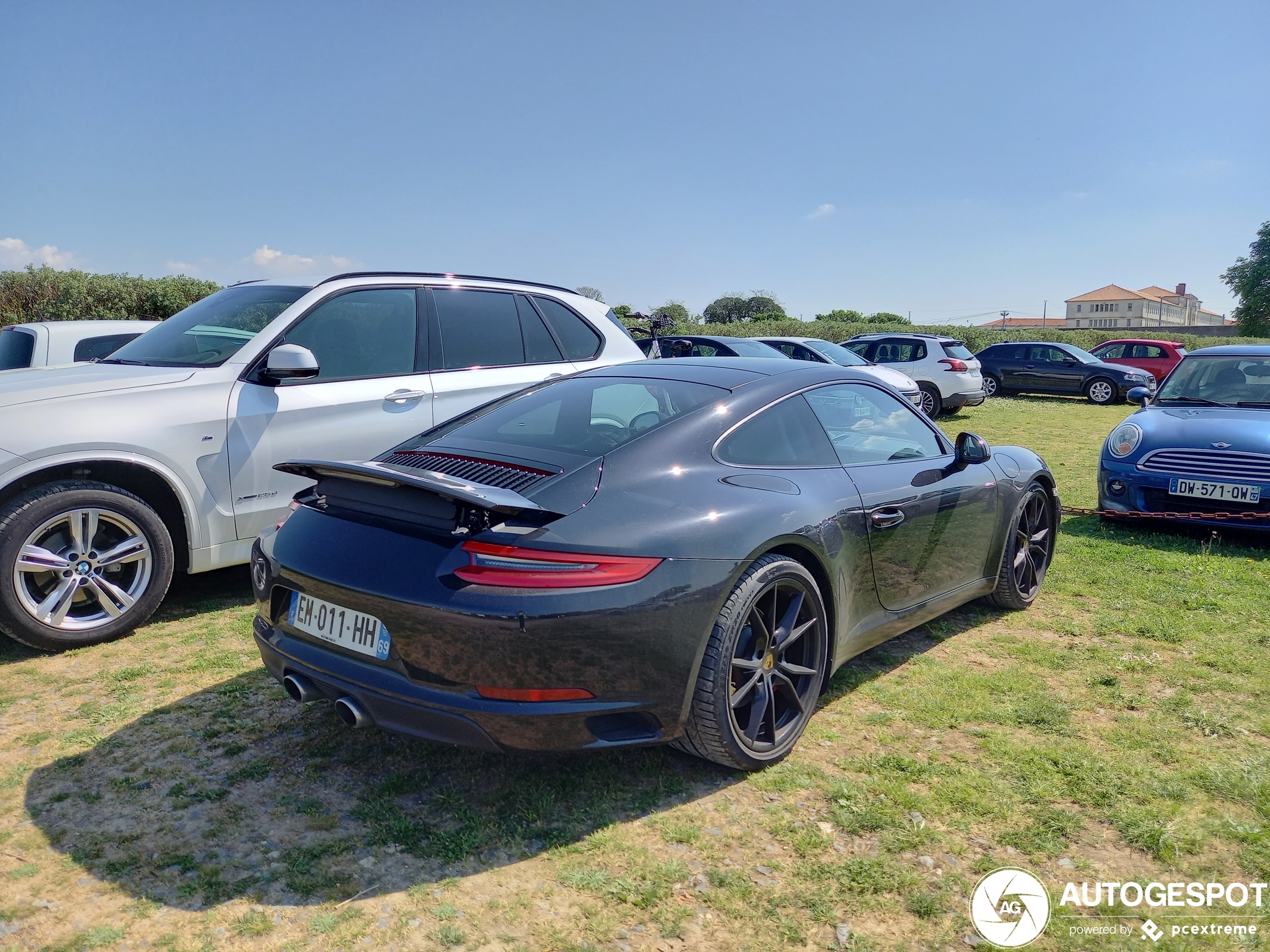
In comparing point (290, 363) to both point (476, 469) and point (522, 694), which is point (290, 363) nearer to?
point (476, 469)

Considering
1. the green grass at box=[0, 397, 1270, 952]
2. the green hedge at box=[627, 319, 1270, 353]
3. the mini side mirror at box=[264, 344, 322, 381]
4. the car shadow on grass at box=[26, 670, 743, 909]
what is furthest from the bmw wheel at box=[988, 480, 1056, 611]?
the green hedge at box=[627, 319, 1270, 353]

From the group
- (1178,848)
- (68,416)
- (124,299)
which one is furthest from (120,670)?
(124,299)

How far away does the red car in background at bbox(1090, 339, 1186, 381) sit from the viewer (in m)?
22.5

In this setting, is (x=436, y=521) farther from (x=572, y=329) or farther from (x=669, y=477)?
(x=572, y=329)

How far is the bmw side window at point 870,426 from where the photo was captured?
146 inches

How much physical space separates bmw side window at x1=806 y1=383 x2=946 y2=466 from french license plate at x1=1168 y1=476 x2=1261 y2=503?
129 inches

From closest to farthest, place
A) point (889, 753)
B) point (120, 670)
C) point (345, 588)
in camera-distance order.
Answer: point (345, 588)
point (889, 753)
point (120, 670)

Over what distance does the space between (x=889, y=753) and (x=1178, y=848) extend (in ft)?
3.04

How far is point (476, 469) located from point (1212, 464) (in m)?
5.70

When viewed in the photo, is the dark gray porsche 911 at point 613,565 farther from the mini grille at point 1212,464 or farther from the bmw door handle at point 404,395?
the mini grille at point 1212,464

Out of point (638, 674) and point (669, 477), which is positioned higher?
point (669, 477)

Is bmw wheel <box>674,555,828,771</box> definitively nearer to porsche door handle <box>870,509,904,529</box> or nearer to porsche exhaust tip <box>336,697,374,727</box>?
porsche door handle <box>870,509,904,529</box>

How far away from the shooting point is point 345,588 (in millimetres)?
2752

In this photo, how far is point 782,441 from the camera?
3.44 m
